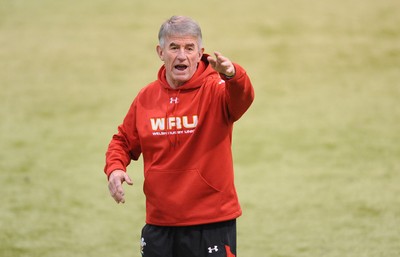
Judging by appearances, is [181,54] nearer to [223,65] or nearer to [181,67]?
Answer: [181,67]

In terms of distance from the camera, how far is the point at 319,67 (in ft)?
24.2

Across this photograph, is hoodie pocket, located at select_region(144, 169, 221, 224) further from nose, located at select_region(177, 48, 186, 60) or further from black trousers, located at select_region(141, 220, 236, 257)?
nose, located at select_region(177, 48, 186, 60)

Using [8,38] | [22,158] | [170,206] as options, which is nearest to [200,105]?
[170,206]

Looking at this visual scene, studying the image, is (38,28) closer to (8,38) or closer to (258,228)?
(8,38)

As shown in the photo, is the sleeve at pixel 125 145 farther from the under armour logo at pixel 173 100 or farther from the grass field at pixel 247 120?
the grass field at pixel 247 120

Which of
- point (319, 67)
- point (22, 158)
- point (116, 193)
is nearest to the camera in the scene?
point (116, 193)

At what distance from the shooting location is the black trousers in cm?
294

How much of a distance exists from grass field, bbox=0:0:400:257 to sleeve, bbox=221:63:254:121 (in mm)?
1902

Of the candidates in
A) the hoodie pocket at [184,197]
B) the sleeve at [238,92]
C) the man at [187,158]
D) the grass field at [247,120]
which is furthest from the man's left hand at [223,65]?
the grass field at [247,120]

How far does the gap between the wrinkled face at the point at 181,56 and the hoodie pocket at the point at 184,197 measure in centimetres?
37

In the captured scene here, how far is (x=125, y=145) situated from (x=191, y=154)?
341mm

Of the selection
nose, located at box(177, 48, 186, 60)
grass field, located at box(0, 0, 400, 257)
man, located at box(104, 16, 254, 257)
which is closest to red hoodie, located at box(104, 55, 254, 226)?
man, located at box(104, 16, 254, 257)

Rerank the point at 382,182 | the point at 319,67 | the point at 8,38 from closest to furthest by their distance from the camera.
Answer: the point at 382,182
the point at 319,67
the point at 8,38

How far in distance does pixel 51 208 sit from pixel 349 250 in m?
2.03
